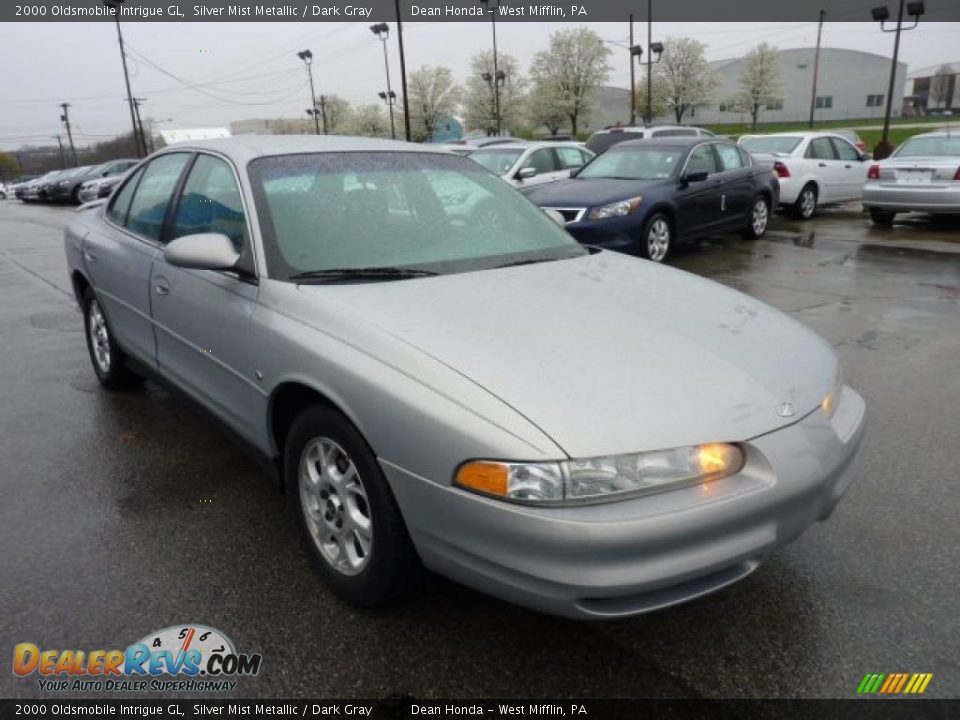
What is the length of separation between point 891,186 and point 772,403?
35.8ft

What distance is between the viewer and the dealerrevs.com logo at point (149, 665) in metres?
2.16

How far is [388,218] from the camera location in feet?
10.0

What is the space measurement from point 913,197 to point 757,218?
2352mm

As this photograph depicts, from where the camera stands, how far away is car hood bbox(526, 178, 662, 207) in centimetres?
854

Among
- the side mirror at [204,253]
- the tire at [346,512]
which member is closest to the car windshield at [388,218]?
the side mirror at [204,253]

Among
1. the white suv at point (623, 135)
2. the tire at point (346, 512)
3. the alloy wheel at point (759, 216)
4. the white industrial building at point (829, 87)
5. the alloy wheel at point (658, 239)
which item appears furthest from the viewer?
the white industrial building at point (829, 87)

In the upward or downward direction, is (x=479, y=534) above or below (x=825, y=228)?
above

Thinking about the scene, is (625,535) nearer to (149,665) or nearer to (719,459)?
(719,459)

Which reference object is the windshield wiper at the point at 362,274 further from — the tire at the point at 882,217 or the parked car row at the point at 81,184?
the parked car row at the point at 81,184

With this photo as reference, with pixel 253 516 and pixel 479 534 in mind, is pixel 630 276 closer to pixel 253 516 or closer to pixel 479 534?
pixel 479 534

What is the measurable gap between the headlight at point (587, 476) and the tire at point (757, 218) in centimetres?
956

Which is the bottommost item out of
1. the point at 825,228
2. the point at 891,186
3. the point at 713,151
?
the point at 825,228

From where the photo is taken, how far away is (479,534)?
1931 mm
